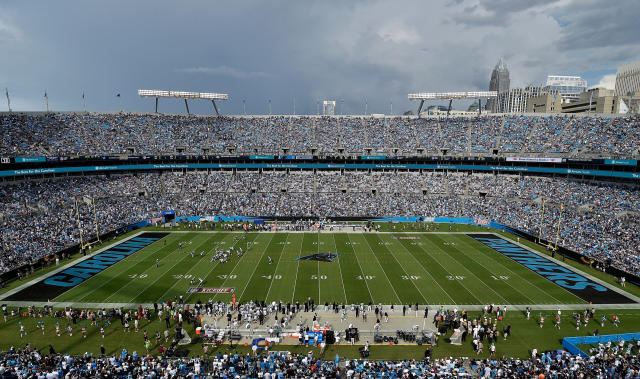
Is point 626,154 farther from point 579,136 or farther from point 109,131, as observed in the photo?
point 109,131

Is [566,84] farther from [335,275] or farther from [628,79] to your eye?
[335,275]

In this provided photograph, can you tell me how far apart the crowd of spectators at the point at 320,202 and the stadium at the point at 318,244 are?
0.99 ft

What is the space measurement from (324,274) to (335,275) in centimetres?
97

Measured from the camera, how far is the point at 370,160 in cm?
6100

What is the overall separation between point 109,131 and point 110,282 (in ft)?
129

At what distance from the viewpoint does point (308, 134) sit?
65.9m

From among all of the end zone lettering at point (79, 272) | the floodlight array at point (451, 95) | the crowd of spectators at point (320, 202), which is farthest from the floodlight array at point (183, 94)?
the floodlight array at point (451, 95)

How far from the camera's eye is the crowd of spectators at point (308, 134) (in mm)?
48812

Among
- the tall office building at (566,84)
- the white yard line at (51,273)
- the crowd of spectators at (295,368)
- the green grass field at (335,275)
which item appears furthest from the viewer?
the tall office building at (566,84)

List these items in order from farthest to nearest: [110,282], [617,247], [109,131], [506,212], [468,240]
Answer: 1. [109,131]
2. [506,212]
3. [468,240]
4. [617,247]
5. [110,282]

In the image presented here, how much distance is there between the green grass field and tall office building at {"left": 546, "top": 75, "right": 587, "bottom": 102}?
→ 524 feet

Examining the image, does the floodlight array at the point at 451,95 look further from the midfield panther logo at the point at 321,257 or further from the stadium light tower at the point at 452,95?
the midfield panther logo at the point at 321,257

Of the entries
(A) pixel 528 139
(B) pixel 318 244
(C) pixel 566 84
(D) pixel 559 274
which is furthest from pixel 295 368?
(C) pixel 566 84

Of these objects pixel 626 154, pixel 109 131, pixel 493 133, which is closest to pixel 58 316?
pixel 109 131
